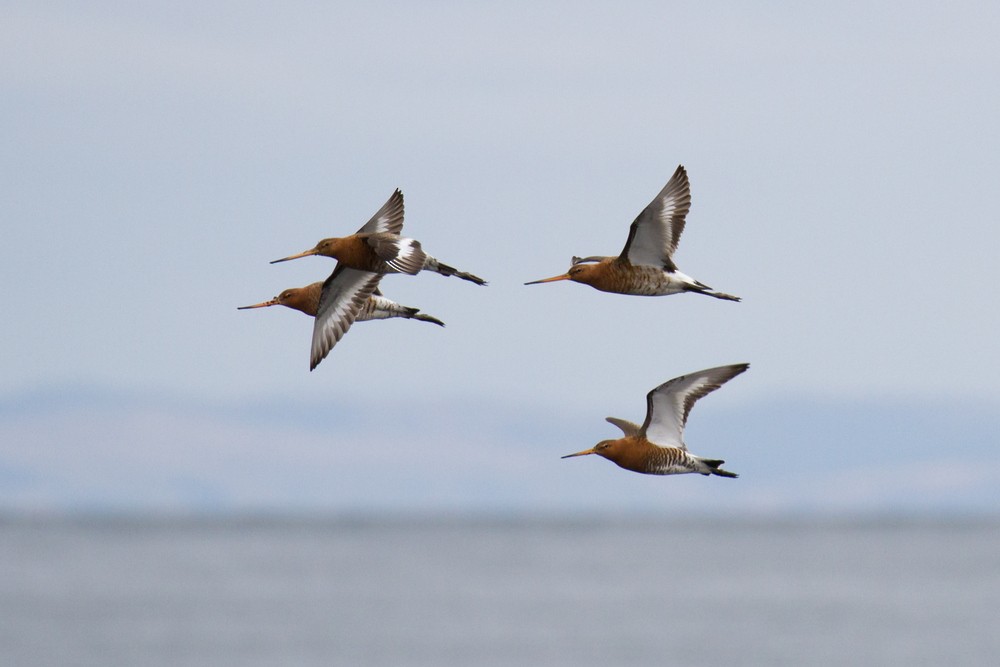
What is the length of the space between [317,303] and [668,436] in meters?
3.39

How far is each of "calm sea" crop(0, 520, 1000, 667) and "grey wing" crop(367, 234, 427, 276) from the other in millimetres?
57793

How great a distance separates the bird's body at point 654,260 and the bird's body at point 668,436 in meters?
0.92

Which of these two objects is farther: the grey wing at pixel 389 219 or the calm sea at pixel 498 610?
the calm sea at pixel 498 610

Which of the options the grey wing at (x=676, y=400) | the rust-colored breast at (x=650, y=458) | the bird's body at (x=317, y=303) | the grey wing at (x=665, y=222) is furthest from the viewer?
the bird's body at (x=317, y=303)

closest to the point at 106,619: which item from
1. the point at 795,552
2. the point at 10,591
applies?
the point at 10,591

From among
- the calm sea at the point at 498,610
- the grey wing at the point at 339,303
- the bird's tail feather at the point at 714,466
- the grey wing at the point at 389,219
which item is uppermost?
the grey wing at the point at 389,219

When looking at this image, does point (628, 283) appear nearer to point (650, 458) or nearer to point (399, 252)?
point (650, 458)

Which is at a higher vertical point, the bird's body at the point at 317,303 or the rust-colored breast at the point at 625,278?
the rust-colored breast at the point at 625,278

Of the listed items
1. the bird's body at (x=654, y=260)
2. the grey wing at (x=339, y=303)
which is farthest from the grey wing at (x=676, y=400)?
the grey wing at (x=339, y=303)

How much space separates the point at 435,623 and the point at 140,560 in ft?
248

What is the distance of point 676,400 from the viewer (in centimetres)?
1420

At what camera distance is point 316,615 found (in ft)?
300

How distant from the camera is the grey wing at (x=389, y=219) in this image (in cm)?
1538

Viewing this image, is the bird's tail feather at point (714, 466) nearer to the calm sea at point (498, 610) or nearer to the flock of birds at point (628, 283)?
the flock of birds at point (628, 283)
